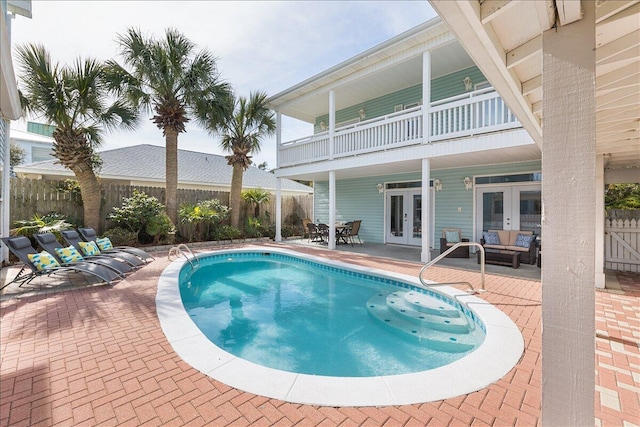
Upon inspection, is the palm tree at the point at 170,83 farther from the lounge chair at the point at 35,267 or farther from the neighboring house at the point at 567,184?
the neighboring house at the point at 567,184

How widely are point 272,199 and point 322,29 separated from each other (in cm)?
976

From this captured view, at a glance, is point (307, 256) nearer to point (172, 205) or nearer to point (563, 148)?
point (172, 205)

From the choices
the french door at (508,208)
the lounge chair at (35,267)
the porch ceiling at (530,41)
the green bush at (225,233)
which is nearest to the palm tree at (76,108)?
the green bush at (225,233)

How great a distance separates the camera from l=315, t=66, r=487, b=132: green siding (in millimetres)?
10656

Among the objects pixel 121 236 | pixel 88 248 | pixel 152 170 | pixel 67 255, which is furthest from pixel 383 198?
pixel 152 170

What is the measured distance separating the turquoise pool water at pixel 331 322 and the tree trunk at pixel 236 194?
229 inches

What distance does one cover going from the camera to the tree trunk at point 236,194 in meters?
14.1

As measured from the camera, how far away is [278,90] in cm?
1316

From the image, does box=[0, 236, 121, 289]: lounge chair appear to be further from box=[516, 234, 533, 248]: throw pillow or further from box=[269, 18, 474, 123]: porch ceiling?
box=[516, 234, 533, 248]: throw pillow

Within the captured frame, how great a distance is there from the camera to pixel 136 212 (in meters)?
11.1

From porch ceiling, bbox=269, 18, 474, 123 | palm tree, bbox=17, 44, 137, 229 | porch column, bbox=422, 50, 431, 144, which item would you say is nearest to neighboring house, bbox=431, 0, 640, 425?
porch column, bbox=422, 50, 431, 144

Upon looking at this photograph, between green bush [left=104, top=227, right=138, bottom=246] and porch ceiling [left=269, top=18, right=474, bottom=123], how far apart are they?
26.7ft

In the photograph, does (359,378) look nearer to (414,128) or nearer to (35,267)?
(35,267)

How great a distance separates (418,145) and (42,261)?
993cm
